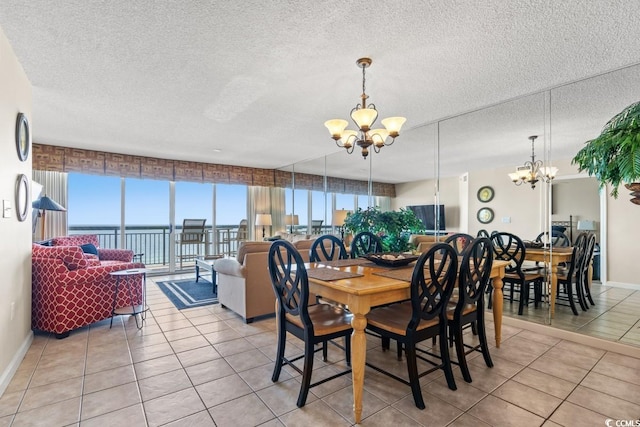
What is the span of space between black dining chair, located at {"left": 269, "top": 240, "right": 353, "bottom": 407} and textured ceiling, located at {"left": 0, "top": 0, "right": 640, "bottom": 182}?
148cm

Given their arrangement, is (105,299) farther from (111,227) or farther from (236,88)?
(111,227)

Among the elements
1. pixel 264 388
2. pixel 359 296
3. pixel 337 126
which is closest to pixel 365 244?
pixel 337 126

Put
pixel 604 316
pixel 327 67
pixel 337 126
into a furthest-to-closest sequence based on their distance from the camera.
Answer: pixel 604 316 < pixel 337 126 < pixel 327 67

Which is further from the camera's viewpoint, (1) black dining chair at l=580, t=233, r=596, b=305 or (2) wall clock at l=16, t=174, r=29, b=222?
(1) black dining chair at l=580, t=233, r=596, b=305

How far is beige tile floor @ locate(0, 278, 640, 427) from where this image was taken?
5.93 feet

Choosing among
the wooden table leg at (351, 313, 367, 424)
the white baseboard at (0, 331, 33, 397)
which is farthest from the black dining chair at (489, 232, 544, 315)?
the white baseboard at (0, 331, 33, 397)

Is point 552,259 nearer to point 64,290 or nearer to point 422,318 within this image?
point 422,318

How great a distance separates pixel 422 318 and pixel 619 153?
1.50 meters

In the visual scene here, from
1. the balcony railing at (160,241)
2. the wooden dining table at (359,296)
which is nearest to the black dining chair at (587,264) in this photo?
the wooden dining table at (359,296)

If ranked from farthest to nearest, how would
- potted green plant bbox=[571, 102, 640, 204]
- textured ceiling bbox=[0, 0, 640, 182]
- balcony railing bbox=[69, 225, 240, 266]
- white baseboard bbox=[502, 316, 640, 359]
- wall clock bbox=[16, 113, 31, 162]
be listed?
1. balcony railing bbox=[69, 225, 240, 266]
2. white baseboard bbox=[502, 316, 640, 359]
3. wall clock bbox=[16, 113, 31, 162]
4. textured ceiling bbox=[0, 0, 640, 182]
5. potted green plant bbox=[571, 102, 640, 204]

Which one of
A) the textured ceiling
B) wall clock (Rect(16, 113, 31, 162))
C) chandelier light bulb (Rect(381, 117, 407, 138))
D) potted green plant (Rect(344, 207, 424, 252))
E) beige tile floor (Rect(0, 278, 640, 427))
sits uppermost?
the textured ceiling

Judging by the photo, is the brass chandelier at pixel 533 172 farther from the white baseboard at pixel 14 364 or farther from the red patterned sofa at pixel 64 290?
the white baseboard at pixel 14 364

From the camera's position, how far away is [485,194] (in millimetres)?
4230

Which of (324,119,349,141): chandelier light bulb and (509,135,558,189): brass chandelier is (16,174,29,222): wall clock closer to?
(324,119,349,141): chandelier light bulb
